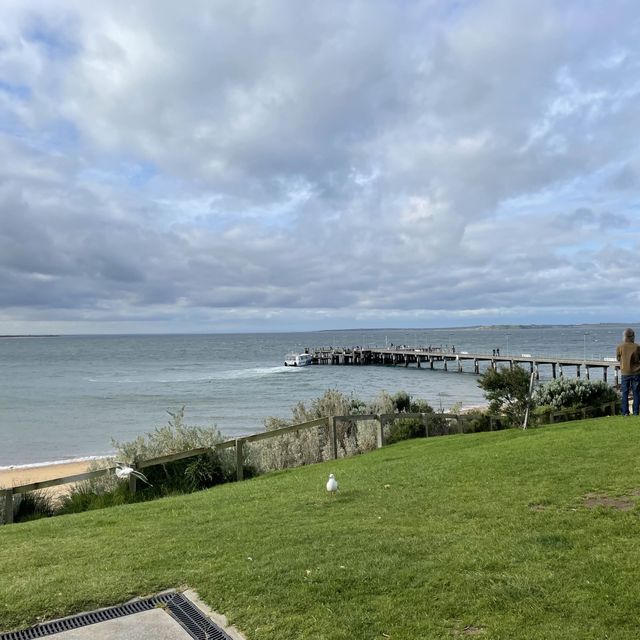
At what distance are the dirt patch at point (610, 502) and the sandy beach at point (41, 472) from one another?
16.3 metres

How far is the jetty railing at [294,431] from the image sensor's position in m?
9.41

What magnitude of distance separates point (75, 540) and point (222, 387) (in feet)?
156

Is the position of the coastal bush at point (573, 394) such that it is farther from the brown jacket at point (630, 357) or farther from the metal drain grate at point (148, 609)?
the metal drain grate at point (148, 609)

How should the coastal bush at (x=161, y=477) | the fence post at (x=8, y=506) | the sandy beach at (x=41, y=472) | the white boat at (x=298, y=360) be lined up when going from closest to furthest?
the fence post at (x=8, y=506) < the coastal bush at (x=161, y=477) < the sandy beach at (x=41, y=472) < the white boat at (x=298, y=360)

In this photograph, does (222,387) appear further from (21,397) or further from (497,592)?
(497,592)

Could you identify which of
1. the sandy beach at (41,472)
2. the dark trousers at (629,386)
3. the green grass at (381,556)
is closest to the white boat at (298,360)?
the sandy beach at (41,472)

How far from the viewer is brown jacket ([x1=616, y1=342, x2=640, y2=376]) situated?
12.5 meters

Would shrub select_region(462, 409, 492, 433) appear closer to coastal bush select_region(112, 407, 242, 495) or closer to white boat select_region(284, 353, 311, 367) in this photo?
coastal bush select_region(112, 407, 242, 495)

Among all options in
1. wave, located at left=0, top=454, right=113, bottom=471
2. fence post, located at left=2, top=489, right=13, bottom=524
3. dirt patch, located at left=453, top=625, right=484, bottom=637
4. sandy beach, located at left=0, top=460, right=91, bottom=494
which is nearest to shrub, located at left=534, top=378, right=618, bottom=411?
fence post, located at left=2, top=489, right=13, bottom=524

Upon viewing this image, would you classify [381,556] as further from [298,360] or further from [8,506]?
[298,360]

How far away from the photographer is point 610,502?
613cm

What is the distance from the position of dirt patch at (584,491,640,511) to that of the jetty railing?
6625 mm

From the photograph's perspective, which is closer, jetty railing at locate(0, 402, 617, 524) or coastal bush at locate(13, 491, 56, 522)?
jetty railing at locate(0, 402, 617, 524)

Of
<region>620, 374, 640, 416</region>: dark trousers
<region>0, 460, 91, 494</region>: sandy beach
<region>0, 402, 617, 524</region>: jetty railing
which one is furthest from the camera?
<region>0, 460, 91, 494</region>: sandy beach
